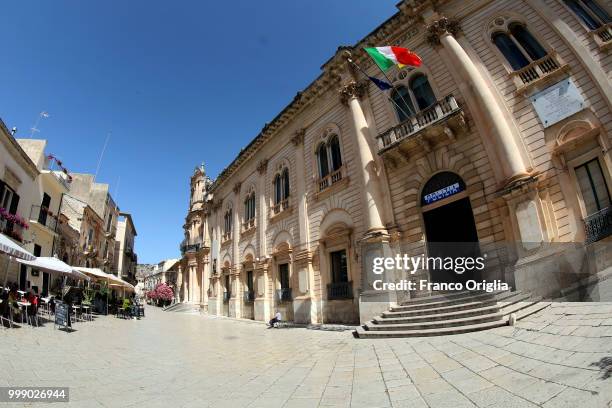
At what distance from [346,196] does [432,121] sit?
4.81 meters

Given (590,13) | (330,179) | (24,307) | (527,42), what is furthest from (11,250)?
(590,13)

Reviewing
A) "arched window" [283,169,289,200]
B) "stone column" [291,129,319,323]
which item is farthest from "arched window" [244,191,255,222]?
"stone column" [291,129,319,323]

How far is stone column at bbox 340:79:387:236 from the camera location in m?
11.6

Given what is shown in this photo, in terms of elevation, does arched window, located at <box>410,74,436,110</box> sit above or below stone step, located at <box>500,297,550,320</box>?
above

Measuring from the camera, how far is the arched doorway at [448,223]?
33.0ft

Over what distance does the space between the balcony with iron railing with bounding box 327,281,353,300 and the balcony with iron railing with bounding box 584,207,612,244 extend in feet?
25.7

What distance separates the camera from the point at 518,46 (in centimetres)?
1009

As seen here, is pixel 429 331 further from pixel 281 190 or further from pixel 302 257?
pixel 281 190

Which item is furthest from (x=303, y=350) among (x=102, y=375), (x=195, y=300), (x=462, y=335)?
(x=195, y=300)

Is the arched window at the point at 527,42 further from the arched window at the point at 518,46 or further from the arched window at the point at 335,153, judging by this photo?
the arched window at the point at 335,153

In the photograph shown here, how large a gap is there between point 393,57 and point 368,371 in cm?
1056

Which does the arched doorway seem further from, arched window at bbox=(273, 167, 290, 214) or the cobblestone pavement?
arched window at bbox=(273, 167, 290, 214)

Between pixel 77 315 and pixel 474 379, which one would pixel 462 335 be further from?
pixel 77 315

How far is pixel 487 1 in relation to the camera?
10.8 m
